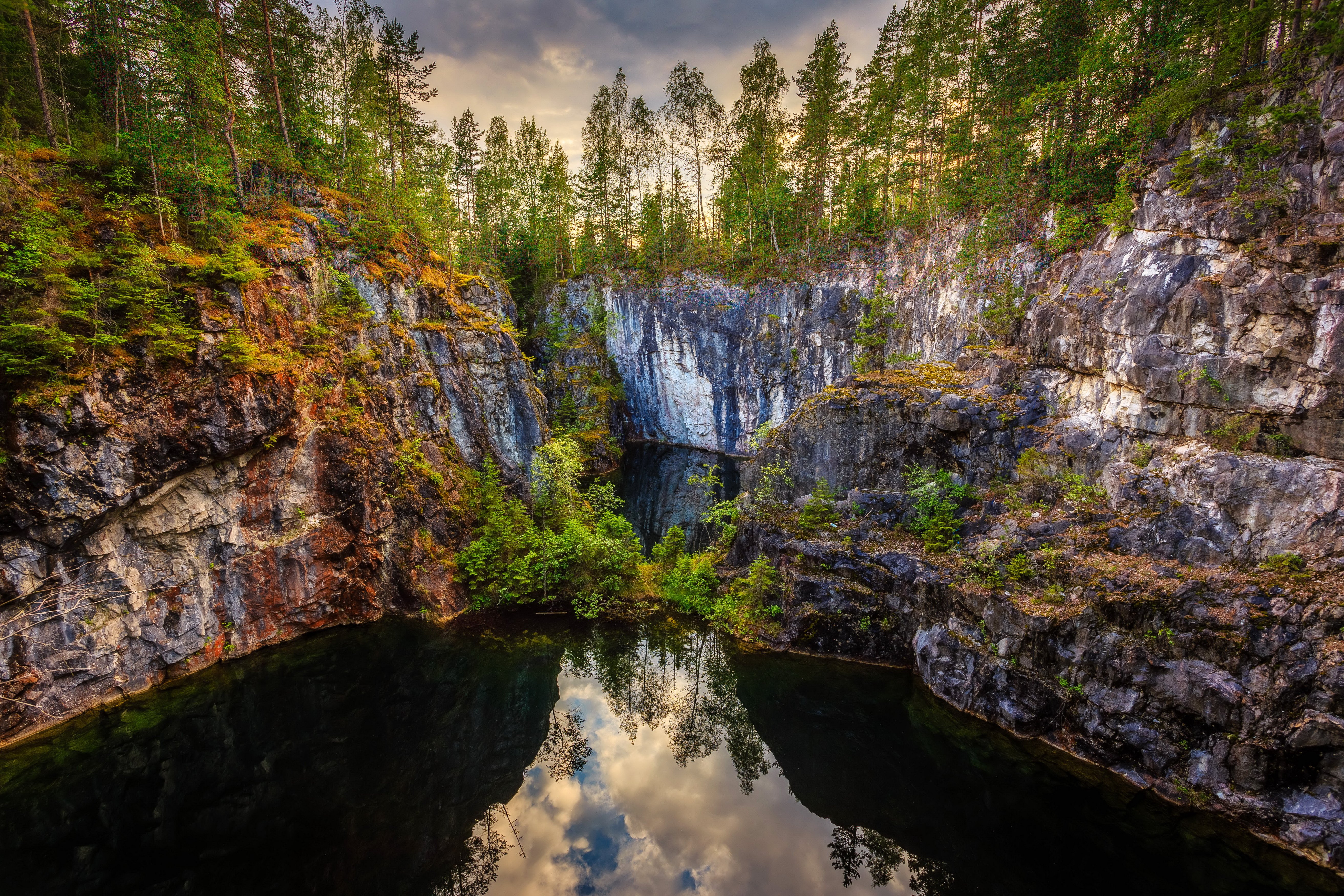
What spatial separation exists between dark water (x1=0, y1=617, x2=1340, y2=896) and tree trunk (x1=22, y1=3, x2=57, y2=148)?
13094 mm

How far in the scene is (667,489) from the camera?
30.1m

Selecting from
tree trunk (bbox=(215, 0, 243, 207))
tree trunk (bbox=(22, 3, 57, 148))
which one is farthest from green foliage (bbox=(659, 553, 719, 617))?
tree trunk (bbox=(22, 3, 57, 148))

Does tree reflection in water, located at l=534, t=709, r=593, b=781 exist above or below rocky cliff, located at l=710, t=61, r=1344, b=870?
below

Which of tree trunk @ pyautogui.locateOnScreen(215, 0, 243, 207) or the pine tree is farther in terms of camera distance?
the pine tree

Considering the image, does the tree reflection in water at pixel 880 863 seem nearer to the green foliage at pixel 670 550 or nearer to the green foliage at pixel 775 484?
the green foliage at pixel 775 484

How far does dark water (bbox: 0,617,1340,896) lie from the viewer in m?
7.05

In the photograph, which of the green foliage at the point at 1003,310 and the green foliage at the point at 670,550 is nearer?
the green foliage at the point at 1003,310

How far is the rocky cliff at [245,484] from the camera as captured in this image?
9.09 metres

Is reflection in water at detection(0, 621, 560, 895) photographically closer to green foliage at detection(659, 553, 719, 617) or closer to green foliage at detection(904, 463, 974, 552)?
green foliage at detection(659, 553, 719, 617)

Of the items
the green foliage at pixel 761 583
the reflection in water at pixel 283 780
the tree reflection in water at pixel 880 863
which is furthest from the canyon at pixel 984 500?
the tree reflection in water at pixel 880 863

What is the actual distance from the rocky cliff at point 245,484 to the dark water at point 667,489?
873 cm

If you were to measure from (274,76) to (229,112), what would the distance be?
318 centimetres

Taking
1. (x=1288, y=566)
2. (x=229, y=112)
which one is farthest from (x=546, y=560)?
(x=229, y=112)

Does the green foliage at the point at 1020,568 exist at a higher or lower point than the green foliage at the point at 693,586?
higher
